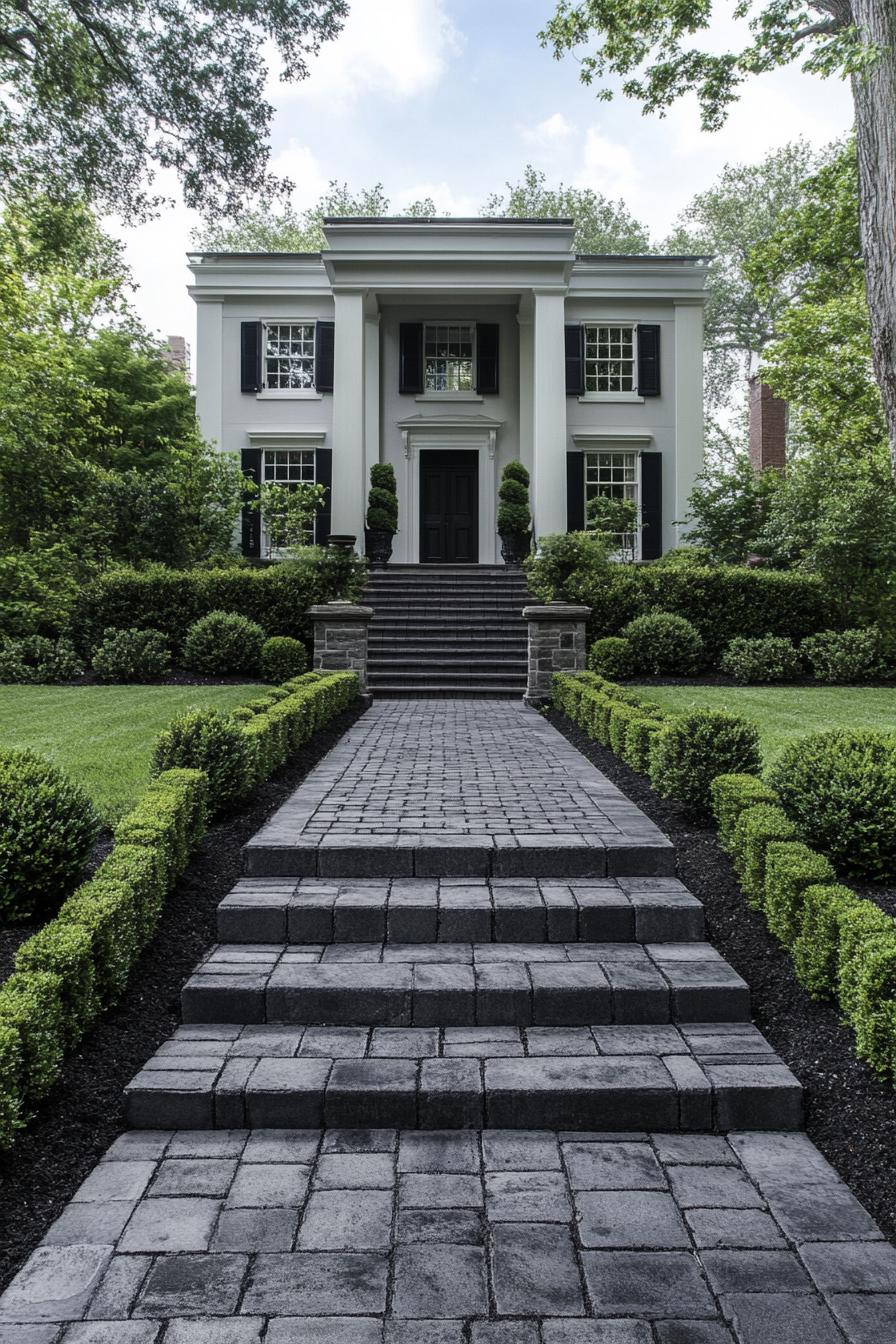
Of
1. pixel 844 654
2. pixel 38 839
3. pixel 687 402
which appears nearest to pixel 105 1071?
pixel 38 839

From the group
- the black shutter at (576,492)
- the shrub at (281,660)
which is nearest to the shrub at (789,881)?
the shrub at (281,660)

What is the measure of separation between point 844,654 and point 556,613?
428cm

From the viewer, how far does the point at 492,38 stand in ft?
25.3

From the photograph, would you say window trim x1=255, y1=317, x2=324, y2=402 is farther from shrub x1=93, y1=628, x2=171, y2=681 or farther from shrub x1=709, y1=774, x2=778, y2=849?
A: shrub x1=709, y1=774, x2=778, y2=849

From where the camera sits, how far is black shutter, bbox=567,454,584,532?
17.7 m

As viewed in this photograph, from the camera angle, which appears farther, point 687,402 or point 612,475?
point 612,475

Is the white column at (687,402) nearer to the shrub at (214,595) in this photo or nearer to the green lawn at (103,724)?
the shrub at (214,595)

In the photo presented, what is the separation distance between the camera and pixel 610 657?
1151 cm

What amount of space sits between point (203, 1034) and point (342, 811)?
1988mm

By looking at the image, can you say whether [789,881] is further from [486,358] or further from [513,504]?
[486,358]

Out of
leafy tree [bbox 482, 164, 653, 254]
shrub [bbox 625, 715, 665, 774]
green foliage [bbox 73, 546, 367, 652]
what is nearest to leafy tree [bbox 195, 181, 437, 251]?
leafy tree [bbox 482, 164, 653, 254]

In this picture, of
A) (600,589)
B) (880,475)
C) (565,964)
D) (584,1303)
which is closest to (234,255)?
(600,589)

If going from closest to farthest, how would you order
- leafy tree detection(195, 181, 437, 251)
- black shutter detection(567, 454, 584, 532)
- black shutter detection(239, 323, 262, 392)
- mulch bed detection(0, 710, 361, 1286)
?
mulch bed detection(0, 710, 361, 1286) → black shutter detection(567, 454, 584, 532) → black shutter detection(239, 323, 262, 392) → leafy tree detection(195, 181, 437, 251)

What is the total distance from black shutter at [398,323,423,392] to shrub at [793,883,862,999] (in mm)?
16653
